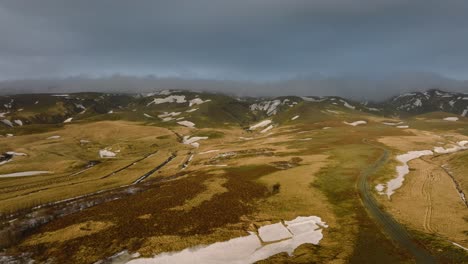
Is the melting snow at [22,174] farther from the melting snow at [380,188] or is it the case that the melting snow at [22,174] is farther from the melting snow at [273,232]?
the melting snow at [380,188]

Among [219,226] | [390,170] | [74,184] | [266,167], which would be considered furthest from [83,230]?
[390,170]

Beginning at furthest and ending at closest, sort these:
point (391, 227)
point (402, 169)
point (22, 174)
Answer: point (22, 174), point (402, 169), point (391, 227)

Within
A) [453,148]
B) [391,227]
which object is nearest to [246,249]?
[391,227]

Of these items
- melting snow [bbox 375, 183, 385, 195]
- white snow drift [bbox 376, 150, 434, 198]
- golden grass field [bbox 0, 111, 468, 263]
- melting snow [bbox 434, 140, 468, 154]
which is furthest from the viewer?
melting snow [bbox 434, 140, 468, 154]

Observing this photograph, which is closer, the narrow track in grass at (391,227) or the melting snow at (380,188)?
the narrow track in grass at (391,227)

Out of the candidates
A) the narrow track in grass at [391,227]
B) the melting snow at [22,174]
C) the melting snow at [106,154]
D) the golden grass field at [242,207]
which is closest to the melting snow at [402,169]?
the golden grass field at [242,207]

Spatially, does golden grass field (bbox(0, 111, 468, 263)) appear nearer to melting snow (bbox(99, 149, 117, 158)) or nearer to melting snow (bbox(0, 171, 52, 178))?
melting snow (bbox(0, 171, 52, 178))

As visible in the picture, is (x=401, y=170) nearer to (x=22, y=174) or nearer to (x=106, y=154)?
(x=22, y=174)

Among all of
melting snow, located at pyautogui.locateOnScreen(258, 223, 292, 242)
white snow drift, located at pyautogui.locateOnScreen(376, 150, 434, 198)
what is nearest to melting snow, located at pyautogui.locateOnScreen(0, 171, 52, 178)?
melting snow, located at pyautogui.locateOnScreen(258, 223, 292, 242)

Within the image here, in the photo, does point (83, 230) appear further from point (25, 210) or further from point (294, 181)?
point (294, 181)
